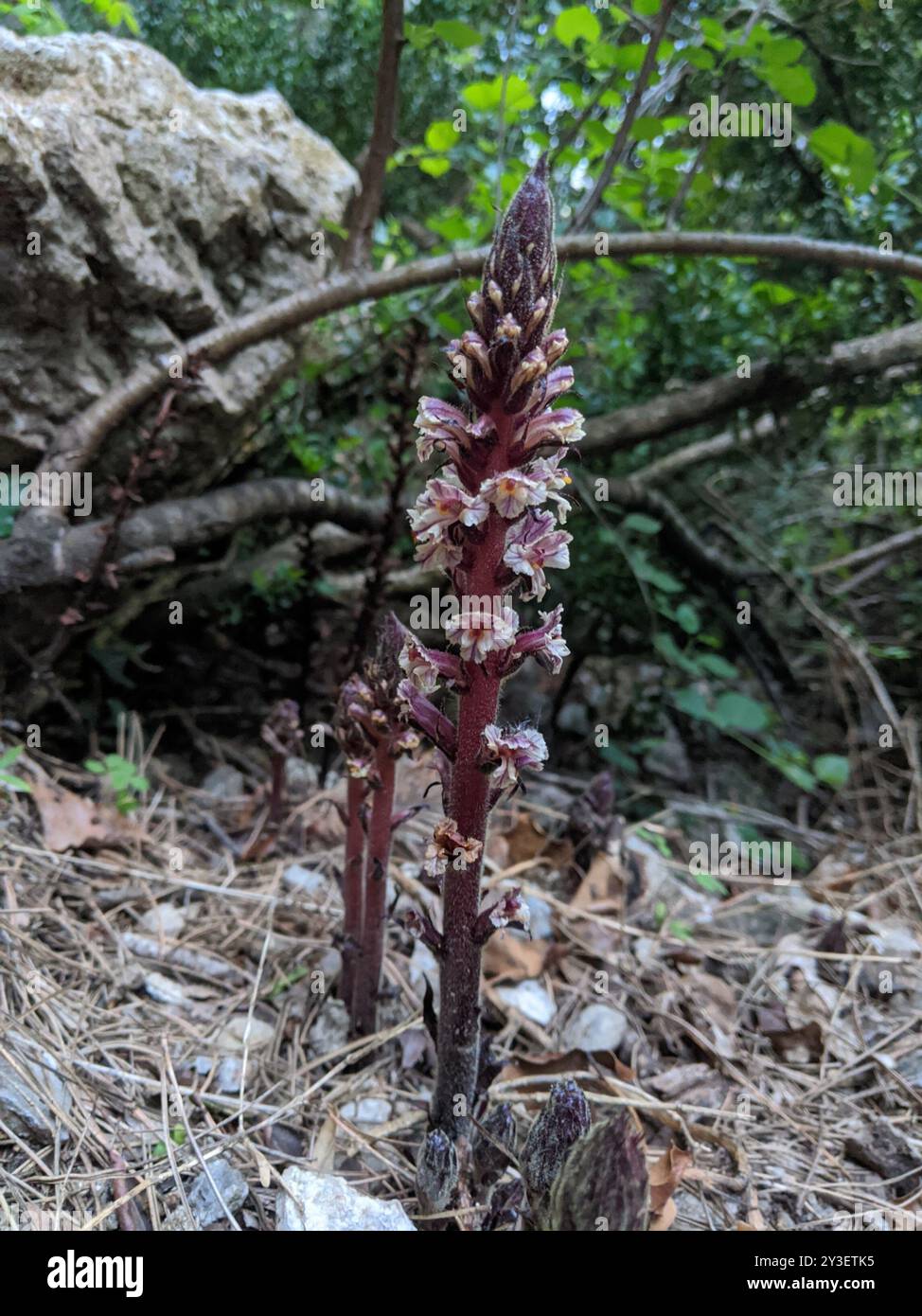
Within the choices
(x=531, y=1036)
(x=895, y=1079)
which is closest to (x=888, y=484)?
(x=895, y=1079)

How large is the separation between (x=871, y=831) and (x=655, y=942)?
170cm

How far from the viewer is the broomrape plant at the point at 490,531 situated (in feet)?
3.77

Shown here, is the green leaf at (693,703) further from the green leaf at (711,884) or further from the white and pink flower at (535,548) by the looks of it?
the white and pink flower at (535,548)

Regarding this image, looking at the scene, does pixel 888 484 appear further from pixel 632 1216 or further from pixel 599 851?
pixel 632 1216

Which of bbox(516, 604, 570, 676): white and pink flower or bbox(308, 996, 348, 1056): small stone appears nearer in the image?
bbox(516, 604, 570, 676): white and pink flower

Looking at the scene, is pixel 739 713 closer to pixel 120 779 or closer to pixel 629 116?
pixel 629 116

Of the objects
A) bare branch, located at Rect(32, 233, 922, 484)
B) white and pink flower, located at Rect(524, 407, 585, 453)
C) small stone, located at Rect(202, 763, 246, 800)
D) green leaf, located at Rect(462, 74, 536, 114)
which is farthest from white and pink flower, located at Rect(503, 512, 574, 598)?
green leaf, located at Rect(462, 74, 536, 114)

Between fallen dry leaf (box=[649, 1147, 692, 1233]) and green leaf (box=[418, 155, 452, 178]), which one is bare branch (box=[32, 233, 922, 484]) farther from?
fallen dry leaf (box=[649, 1147, 692, 1233])

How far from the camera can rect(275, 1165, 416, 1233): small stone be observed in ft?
4.09

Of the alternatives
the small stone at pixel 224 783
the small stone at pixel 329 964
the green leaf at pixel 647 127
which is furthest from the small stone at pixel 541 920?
the green leaf at pixel 647 127

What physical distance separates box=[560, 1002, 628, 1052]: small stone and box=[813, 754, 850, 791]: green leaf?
76.4 inches

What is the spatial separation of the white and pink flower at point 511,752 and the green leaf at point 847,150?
7.67 feet

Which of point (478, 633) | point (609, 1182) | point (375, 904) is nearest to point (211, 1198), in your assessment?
point (375, 904)

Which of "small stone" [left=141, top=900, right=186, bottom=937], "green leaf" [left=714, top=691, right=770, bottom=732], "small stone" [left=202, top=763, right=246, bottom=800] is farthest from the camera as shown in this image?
"green leaf" [left=714, top=691, right=770, bottom=732]
